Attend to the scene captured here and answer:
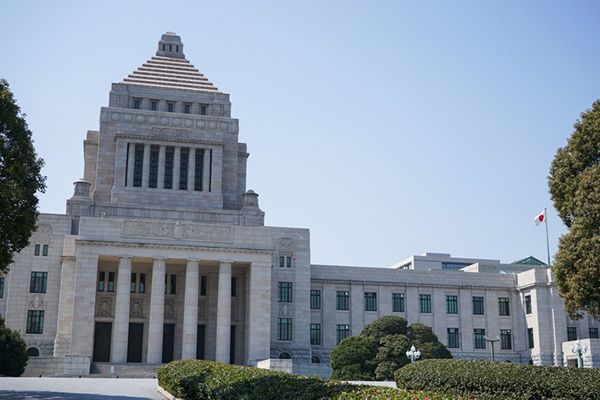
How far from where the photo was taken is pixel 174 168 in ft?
196

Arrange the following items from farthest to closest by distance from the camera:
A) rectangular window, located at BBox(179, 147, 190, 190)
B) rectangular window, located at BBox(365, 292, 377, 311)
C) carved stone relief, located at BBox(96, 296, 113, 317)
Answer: rectangular window, located at BBox(365, 292, 377, 311) → rectangular window, located at BBox(179, 147, 190, 190) → carved stone relief, located at BBox(96, 296, 113, 317)

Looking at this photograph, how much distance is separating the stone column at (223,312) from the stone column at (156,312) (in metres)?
3.75

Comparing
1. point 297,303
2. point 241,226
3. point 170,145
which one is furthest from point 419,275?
point 170,145

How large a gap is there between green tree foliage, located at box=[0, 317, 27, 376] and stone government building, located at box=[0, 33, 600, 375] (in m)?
2.66

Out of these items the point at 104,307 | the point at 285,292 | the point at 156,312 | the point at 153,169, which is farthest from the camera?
the point at 153,169

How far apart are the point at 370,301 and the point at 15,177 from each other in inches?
1535

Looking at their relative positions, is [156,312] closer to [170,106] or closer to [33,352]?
[33,352]

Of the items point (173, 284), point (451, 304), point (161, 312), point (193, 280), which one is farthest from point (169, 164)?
point (451, 304)

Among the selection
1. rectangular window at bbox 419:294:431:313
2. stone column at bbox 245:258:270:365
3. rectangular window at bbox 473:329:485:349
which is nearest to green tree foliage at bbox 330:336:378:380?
stone column at bbox 245:258:270:365

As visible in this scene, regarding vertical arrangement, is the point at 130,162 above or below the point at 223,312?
above

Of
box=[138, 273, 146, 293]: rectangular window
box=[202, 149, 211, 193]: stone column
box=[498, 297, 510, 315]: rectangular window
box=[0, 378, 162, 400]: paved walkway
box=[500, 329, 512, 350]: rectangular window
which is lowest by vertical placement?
box=[0, 378, 162, 400]: paved walkway

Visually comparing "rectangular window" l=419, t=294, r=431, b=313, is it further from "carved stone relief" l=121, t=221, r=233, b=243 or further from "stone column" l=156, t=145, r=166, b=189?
"stone column" l=156, t=145, r=166, b=189

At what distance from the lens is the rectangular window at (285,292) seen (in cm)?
5672

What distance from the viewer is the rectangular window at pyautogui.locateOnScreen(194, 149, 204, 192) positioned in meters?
60.2
